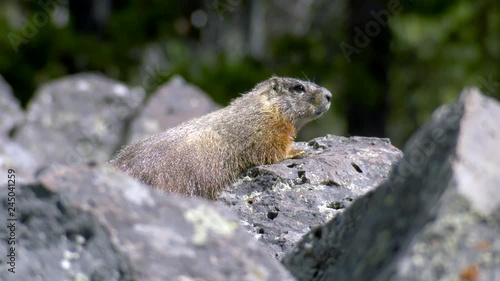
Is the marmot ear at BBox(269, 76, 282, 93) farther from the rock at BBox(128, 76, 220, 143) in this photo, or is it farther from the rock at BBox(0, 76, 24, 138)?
the rock at BBox(0, 76, 24, 138)

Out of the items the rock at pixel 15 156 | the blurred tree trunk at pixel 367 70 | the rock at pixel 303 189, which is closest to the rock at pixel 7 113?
the rock at pixel 15 156

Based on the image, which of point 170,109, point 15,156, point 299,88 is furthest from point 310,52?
point 299,88

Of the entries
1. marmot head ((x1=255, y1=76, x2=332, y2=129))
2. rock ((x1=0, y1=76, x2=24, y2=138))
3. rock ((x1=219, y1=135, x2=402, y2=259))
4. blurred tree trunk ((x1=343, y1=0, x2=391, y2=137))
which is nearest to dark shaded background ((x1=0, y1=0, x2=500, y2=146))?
blurred tree trunk ((x1=343, y1=0, x2=391, y2=137))

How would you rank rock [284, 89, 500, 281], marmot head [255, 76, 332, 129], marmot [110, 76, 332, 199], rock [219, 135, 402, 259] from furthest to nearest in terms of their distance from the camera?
marmot head [255, 76, 332, 129] < marmot [110, 76, 332, 199] < rock [219, 135, 402, 259] < rock [284, 89, 500, 281]

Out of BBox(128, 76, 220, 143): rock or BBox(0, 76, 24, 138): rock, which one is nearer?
BBox(128, 76, 220, 143): rock

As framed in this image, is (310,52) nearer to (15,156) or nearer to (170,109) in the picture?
(170,109)

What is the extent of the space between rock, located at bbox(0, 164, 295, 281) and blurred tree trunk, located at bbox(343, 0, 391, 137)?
1501 cm

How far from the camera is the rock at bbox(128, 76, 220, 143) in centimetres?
1608

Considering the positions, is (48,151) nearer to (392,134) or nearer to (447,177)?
(392,134)

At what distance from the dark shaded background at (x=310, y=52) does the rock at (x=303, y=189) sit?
35.6 feet

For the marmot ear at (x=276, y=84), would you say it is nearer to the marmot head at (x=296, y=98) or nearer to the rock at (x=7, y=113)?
the marmot head at (x=296, y=98)

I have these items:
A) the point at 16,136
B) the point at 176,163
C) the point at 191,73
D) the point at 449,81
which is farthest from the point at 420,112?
the point at 176,163

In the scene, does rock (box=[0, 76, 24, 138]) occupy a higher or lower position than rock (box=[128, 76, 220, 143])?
higher

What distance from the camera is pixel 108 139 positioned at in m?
17.7
